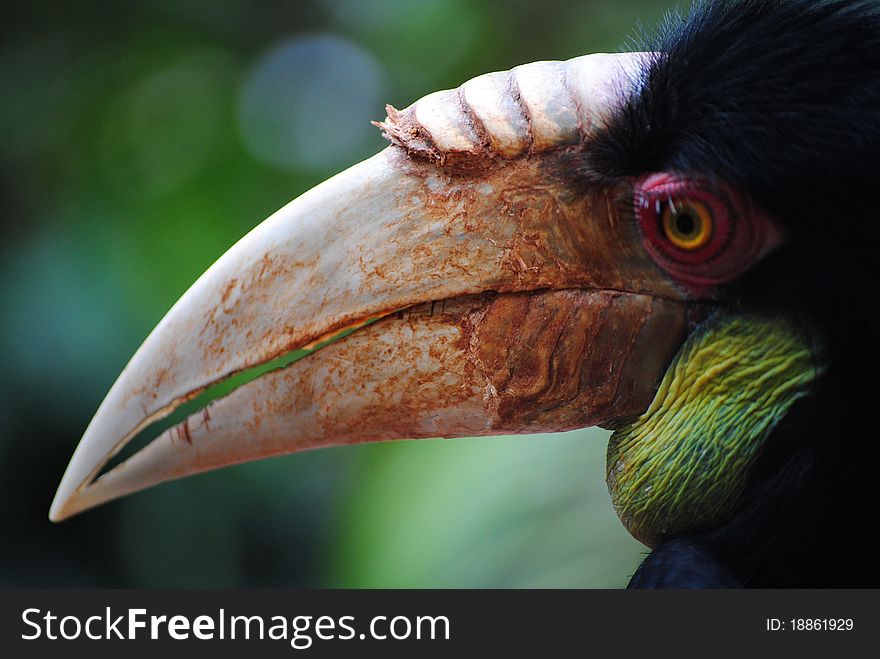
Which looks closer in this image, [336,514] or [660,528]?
[660,528]

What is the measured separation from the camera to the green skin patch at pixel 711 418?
117 centimetres

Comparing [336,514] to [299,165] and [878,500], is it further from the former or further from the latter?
[878,500]

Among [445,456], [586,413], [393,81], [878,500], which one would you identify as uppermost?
[393,81]

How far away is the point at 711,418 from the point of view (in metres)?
1.22

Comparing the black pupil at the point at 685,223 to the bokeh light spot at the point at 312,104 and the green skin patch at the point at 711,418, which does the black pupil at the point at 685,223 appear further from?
the bokeh light spot at the point at 312,104

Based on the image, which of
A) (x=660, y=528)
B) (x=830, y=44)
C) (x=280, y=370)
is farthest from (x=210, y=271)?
(x=830, y=44)

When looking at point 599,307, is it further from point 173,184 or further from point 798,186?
point 173,184

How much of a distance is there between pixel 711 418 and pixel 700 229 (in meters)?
0.23

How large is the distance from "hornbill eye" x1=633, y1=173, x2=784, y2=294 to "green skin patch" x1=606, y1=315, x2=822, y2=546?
0.07 metres

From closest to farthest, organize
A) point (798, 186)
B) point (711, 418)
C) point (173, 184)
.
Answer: point (798, 186), point (711, 418), point (173, 184)

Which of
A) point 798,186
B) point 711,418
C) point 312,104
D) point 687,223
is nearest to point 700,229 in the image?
point 687,223

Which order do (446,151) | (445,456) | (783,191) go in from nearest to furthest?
(783,191), (446,151), (445,456)

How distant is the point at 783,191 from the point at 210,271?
0.70m

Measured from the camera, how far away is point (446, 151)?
4.01ft
